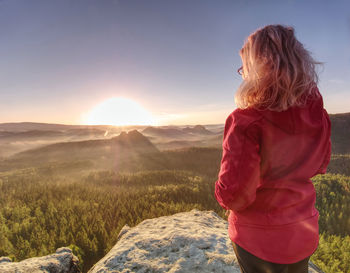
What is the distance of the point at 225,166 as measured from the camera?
1260 millimetres

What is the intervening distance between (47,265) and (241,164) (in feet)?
10.4

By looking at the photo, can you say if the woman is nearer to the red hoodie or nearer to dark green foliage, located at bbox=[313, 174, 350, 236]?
the red hoodie

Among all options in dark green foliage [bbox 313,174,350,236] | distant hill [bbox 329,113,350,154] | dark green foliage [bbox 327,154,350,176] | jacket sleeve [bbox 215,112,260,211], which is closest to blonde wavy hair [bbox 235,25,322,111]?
jacket sleeve [bbox 215,112,260,211]

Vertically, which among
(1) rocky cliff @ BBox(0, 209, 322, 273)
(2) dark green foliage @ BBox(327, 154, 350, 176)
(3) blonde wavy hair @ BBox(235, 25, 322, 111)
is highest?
(3) blonde wavy hair @ BBox(235, 25, 322, 111)

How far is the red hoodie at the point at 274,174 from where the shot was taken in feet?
3.87

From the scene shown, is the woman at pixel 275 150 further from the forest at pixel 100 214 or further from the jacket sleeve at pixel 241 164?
the forest at pixel 100 214

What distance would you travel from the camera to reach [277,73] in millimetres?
1167

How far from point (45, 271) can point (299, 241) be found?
313cm

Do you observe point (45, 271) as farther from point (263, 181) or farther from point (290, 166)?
point (290, 166)

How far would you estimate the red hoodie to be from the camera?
118cm

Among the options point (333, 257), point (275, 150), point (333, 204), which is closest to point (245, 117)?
Answer: point (275, 150)

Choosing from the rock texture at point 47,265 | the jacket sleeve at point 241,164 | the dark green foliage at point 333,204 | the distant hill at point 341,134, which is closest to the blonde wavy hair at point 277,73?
the jacket sleeve at point 241,164

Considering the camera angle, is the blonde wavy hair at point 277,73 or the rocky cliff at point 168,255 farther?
the rocky cliff at point 168,255

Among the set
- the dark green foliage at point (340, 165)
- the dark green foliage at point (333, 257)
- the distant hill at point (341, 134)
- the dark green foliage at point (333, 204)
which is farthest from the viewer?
the distant hill at point (341, 134)
